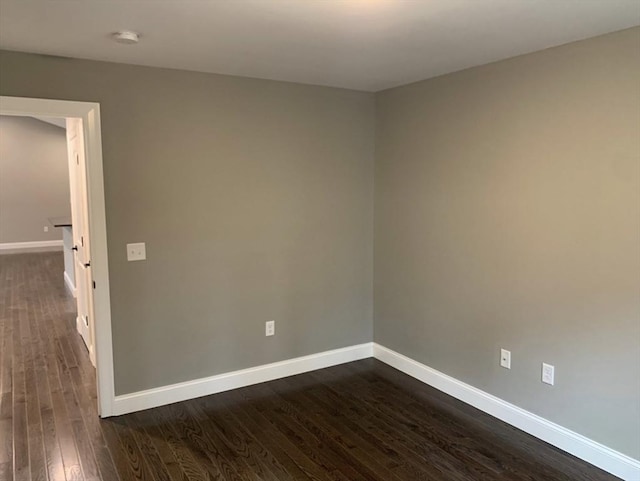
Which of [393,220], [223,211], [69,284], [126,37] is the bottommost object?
[69,284]

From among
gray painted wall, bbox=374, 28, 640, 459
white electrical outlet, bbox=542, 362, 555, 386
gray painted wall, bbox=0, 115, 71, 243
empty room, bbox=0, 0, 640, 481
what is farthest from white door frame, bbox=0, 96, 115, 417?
gray painted wall, bbox=0, 115, 71, 243

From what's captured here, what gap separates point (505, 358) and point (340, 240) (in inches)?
65.3

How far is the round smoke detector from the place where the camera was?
240 cm

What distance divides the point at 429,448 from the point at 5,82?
337 cm

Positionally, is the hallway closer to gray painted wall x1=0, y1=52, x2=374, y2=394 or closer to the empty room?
the empty room

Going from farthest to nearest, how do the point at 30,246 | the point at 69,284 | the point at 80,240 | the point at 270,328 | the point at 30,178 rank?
the point at 30,246
the point at 30,178
the point at 69,284
the point at 80,240
the point at 270,328

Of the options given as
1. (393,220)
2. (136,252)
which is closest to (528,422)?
(393,220)

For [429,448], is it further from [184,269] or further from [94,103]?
[94,103]

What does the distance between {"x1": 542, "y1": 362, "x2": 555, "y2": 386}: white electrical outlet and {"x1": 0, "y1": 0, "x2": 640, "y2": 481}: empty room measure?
0.05 feet

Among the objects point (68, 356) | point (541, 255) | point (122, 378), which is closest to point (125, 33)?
point (122, 378)

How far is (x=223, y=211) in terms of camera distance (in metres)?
3.55

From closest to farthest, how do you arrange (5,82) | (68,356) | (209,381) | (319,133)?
(5,82)
(209,381)
(319,133)
(68,356)

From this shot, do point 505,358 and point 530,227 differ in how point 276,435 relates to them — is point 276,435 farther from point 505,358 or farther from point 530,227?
point 530,227

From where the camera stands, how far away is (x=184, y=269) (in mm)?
3451
